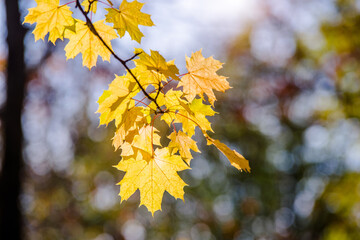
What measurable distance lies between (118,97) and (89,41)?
0.33 meters

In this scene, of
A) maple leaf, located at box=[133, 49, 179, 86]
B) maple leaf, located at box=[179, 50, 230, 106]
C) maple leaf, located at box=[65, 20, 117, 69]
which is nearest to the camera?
maple leaf, located at box=[133, 49, 179, 86]

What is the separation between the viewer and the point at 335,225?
9.75 metres

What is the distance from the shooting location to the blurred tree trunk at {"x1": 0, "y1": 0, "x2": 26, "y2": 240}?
454cm

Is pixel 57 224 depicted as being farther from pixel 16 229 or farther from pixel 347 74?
pixel 347 74

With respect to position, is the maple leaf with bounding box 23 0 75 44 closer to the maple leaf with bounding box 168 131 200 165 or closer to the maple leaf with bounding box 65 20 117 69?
the maple leaf with bounding box 65 20 117 69

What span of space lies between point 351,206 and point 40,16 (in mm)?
10549

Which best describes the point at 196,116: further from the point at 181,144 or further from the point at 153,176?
the point at 153,176

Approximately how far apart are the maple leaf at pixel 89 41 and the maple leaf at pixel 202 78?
404 millimetres

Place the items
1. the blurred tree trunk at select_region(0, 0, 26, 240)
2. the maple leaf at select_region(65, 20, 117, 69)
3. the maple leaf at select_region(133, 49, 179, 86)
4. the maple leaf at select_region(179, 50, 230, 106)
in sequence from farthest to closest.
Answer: the blurred tree trunk at select_region(0, 0, 26, 240) < the maple leaf at select_region(179, 50, 230, 106) < the maple leaf at select_region(65, 20, 117, 69) < the maple leaf at select_region(133, 49, 179, 86)

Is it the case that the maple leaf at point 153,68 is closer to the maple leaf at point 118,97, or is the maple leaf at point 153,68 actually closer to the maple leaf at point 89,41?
the maple leaf at point 118,97

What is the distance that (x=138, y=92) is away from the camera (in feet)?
4.51

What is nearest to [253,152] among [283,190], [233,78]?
[283,190]

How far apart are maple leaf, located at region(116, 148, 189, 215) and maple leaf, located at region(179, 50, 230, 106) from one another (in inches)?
13.1

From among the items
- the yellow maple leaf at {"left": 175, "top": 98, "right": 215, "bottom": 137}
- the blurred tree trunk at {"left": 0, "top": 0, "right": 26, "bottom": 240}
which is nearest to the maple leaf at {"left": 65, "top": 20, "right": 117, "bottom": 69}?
the yellow maple leaf at {"left": 175, "top": 98, "right": 215, "bottom": 137}
